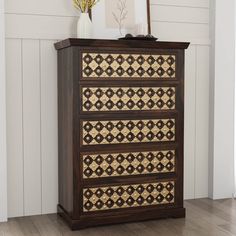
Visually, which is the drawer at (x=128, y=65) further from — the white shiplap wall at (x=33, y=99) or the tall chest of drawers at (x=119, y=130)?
the white shiplap wall at (x=33, y=99)

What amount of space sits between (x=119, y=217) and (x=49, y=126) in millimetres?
821

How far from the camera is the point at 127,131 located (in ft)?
10.5

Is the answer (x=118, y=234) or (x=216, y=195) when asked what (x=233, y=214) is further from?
(x=118, y=234)

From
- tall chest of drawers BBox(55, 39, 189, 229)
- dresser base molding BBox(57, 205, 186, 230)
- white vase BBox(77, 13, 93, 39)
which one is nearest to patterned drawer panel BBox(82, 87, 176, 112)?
tall chest of drawers BBox(55, 39, 189, 229)

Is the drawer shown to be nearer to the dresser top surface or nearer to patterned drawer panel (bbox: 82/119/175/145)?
the dresser top surface

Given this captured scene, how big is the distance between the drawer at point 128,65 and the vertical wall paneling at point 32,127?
490 millimetres

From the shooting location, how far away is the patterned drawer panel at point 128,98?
3.09m

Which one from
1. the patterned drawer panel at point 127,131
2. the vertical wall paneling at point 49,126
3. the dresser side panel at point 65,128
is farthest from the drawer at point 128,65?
the vertical wall paneling at point 49,126

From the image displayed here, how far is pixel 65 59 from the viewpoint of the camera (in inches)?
125

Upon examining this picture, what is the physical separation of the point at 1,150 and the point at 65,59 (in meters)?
0.76

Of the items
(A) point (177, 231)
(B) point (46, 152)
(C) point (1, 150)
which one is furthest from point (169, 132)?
(C) point (1, 150)

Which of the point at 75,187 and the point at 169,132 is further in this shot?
the point at 169,132

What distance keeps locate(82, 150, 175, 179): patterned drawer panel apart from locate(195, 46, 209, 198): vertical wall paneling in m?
0.61

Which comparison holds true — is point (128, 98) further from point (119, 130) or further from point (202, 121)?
point (202, 121)
